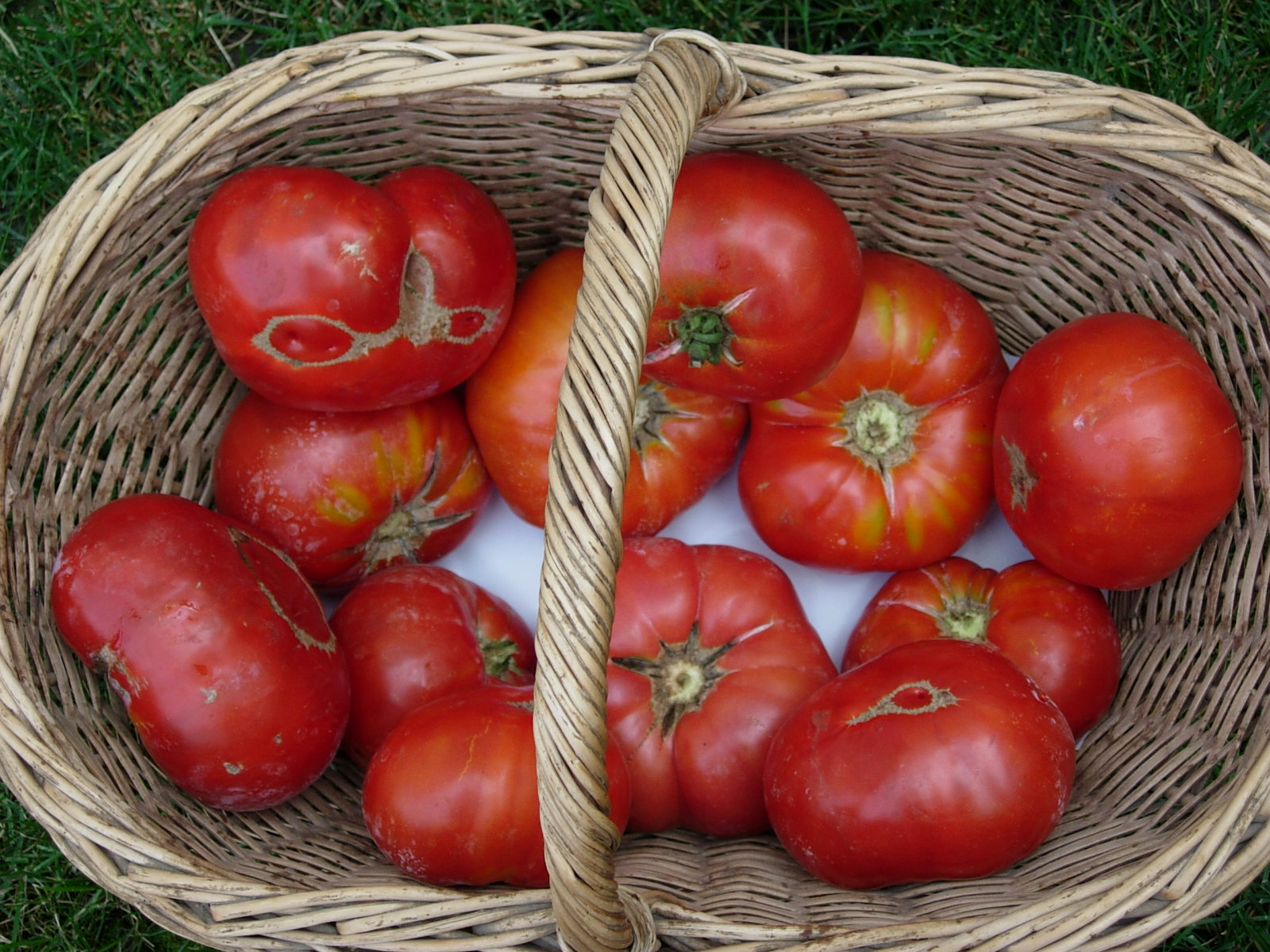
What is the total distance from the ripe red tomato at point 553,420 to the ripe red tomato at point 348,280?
6 centimetres

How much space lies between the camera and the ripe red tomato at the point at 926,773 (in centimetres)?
116

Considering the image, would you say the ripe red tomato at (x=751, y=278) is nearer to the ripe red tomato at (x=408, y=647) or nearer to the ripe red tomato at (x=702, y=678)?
the ripe red tomato at (x=702, y=678)

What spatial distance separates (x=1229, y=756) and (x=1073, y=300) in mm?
607

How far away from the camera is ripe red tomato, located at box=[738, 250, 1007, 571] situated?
1456 mm

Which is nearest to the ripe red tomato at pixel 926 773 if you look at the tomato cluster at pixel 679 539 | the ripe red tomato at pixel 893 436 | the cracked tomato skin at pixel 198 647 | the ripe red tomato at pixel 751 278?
the tomato cluster at pixel 679 539

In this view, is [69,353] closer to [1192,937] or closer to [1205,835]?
[1205,835]

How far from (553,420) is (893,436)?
17.2 inches

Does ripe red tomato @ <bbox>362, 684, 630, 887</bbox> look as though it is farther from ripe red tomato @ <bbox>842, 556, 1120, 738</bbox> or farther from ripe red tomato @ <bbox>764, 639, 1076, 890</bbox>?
ripe red tomato @ <bbox>842, 556, 1120, 738</bbox>

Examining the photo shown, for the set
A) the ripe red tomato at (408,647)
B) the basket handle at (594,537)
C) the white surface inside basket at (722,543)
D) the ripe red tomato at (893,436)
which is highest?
the basket handle at (594,537)

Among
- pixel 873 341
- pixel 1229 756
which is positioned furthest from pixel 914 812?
pixel 873 341

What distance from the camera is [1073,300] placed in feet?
5.00

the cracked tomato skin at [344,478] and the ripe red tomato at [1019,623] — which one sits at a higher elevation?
the cracked tomato skin at [344,478]

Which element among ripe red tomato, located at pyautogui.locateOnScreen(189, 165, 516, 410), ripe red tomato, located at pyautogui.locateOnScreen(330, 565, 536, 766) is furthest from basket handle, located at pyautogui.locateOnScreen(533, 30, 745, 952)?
ripe red tomato, located at pyautogui.locateOnScreen(330, 565, 536, 766)

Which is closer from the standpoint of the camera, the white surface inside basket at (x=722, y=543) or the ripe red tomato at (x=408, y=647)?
the ripe red tomato at (x=408, y=647)
